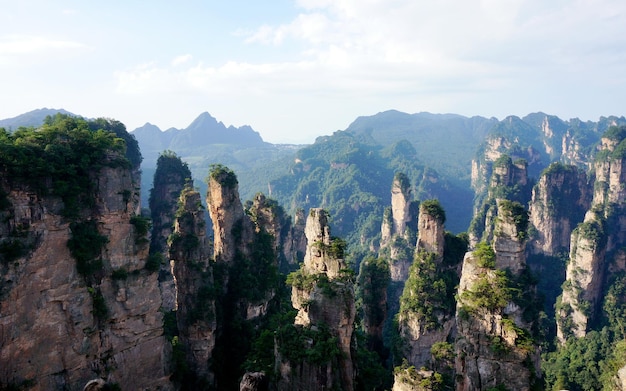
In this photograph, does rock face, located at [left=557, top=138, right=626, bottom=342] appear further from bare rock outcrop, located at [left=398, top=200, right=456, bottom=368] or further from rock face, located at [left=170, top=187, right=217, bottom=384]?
rock face, located at [left=170, top=187, right=217, bottom=384]

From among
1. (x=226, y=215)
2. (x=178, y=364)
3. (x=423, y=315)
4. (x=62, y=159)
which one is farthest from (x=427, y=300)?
(x=62, y=159)

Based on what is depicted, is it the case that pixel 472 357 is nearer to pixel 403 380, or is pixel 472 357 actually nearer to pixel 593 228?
pixel 403 380

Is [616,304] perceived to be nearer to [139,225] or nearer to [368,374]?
[368,374]

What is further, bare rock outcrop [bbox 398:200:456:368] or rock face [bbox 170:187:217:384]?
bare rock outcrop [bbox 398:200:456:368]

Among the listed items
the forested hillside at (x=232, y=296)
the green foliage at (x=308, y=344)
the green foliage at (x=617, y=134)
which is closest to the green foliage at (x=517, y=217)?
the forested hillside at (x=232, y=296)

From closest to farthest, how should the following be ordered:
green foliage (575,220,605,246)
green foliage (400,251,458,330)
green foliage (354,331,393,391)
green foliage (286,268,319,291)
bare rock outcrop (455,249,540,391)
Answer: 1. bare rock outcrop (455,249,540,391)
2. green foliage (286,268,319,291)
3. green foliage (354,331,393,391)
4. green foliage (400,251,458,330)
5. green foliage (575,220,605,246)

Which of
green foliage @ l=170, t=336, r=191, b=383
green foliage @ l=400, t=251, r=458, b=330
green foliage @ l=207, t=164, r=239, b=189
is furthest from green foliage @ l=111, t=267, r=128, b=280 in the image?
green foliage @ l=400, t=251, r=458, b=330

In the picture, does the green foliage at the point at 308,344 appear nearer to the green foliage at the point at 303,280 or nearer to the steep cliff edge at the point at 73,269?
the green foliage at the point at 303,280
